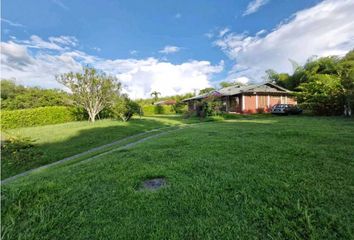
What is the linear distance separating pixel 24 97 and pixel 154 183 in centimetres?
3881

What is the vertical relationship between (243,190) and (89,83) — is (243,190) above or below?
below

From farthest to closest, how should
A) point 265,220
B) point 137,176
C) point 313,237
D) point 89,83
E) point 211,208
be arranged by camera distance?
point 89,83 → point 137,176 → point 211,208 → point 265,220 → point 313,237

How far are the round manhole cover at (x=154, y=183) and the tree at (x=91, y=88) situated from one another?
1706 cm

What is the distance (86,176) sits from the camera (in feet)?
13.1

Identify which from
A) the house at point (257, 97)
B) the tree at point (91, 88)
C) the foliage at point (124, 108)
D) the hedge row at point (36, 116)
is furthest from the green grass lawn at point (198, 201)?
the hedge row at point (36, 116)

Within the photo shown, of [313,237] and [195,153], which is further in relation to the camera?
[195,153]

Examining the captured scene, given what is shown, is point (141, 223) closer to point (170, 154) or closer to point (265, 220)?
point (265, 220)

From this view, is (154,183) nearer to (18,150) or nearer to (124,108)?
(18,150)

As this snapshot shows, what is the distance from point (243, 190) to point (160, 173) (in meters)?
1.69

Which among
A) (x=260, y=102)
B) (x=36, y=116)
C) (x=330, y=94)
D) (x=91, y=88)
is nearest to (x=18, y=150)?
(x=91, y=88)

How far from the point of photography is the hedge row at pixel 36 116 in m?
17.8

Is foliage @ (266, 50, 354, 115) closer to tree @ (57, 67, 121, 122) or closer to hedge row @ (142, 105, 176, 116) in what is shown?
tree @ (57, 67, 121, 122)

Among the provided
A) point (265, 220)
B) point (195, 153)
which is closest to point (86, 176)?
point (195, 153)

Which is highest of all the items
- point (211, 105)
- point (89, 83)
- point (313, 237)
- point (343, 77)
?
point (89, 83)
